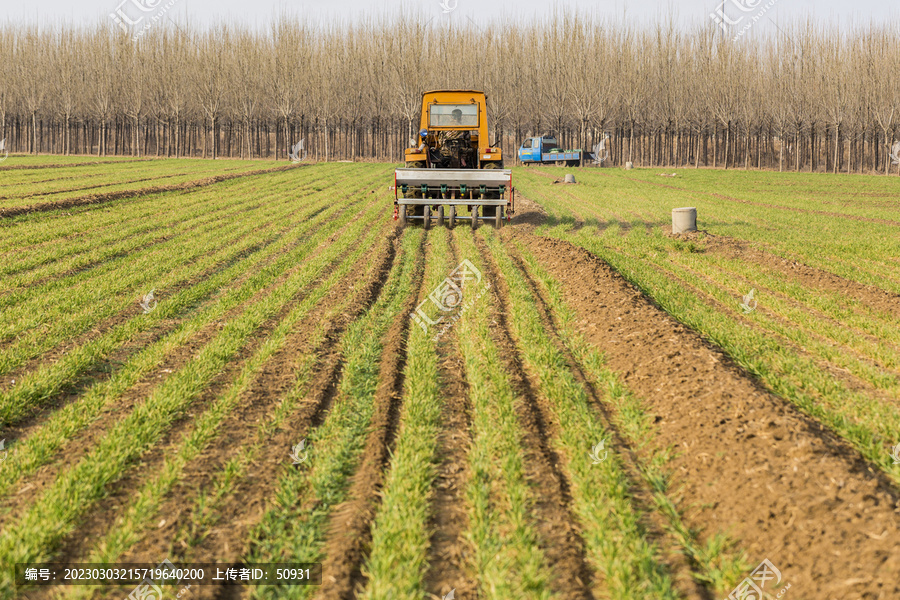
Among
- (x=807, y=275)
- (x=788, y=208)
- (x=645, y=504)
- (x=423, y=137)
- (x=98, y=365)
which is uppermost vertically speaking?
(x=423, y=137)

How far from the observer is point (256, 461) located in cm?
414

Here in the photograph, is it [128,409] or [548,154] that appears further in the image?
[548,154]

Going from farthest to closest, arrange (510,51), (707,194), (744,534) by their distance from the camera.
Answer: (510,51)
(707,194)
(744,534)

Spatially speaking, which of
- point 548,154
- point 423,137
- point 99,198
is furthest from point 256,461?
point 548,154

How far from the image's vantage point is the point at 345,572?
3113 millimetres

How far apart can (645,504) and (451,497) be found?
3.85 feet

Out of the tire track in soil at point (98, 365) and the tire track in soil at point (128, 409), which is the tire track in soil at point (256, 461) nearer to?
the tire track in soil at point (128, 409)

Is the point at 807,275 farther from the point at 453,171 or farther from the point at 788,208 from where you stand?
the point at 788,208

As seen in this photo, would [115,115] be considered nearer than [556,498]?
No

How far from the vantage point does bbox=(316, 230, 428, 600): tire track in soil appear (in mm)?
3076

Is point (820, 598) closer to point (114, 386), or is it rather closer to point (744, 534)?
point (744, 534)

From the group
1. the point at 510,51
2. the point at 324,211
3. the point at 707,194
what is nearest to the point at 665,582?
the point at 324,211

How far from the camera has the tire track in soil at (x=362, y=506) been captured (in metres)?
3.08

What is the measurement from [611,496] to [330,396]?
255 cm
